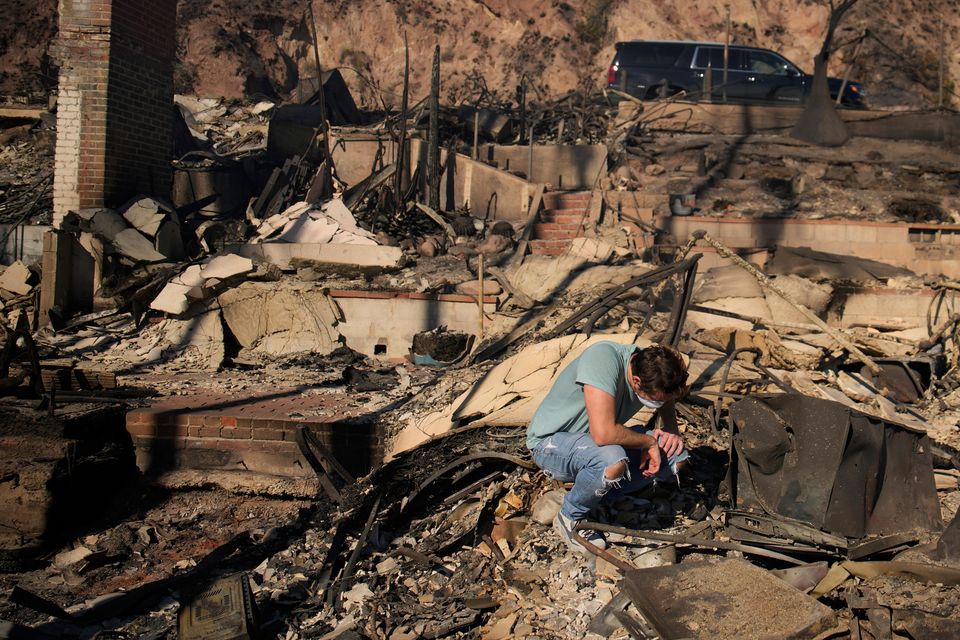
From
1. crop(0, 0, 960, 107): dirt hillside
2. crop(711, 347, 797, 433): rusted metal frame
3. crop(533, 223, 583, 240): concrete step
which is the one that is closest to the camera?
crop(711, 347, 797, 433): rusted metal frame

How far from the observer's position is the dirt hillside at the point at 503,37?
21.7 m

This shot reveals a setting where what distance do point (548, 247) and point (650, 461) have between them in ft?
20.8

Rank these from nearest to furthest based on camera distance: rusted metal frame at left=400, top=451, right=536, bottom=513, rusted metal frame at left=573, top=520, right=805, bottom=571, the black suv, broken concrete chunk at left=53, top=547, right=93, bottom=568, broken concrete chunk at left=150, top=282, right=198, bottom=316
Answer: rusted metal frame at left=573, top=520, right=805, bottom=571 → rusted metal frame at left=400, top=451, right=536, bottom=513 → broken concrete chunk at left=53, top=547, right=93, bottom=568 → broken concrete chunk at left=150, top=282, right=198, bottom=316 → the black suv

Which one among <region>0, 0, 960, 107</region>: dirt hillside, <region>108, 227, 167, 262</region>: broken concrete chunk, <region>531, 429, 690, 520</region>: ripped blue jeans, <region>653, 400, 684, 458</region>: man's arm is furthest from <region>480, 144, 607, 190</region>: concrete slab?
<region>0, 0, 960, 107</region>: dirt hillside

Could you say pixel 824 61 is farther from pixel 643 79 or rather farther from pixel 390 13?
pixel 390 13

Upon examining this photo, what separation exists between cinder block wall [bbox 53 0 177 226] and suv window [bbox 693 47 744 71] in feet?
31.3

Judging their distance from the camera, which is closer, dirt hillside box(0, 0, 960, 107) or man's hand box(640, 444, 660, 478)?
man's hand box(640, 444, 660, 478)

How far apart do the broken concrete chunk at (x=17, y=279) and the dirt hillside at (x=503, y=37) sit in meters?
12.6

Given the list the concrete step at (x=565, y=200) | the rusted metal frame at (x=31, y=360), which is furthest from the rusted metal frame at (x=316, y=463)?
the concrete step at (x=565, y=200)

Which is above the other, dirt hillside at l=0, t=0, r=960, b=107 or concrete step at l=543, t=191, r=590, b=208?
dirt hillside at l=0, t=0, r=960, b=107

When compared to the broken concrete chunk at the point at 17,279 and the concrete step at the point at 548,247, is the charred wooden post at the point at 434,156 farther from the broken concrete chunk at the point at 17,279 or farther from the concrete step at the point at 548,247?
the broken concrete chunk at the point at 17,279

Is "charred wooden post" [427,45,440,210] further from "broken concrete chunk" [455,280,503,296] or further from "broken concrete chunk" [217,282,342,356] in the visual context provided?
"broken concrete chunk" [217,282,342,356]

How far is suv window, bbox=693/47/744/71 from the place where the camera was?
1518cm

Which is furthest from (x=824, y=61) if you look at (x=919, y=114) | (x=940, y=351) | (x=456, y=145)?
(x=940, y=351)
